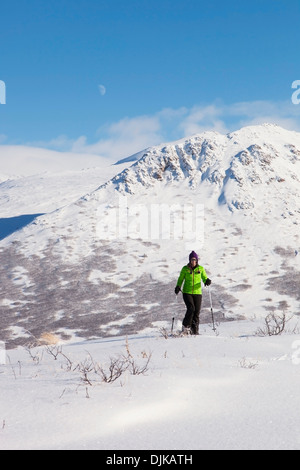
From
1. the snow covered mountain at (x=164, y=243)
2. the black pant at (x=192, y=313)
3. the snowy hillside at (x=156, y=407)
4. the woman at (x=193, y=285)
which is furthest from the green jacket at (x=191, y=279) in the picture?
the snow covered mountain at (x=164, y=243)

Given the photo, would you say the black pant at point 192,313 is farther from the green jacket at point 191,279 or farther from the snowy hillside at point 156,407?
the snowy hillside at point 156,407

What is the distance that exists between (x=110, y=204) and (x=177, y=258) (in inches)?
440

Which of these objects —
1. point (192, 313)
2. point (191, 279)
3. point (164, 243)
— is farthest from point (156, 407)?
point (164, 243)

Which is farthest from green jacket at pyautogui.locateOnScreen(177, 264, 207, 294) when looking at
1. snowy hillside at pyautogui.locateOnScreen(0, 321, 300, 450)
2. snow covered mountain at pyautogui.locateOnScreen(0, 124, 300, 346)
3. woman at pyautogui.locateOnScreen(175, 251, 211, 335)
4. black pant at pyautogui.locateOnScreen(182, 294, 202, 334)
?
snow covered mountain at pyautogui.locateOnScreen(0, 124, 300, 346)

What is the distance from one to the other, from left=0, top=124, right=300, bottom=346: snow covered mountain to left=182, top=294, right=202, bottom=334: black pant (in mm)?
13048

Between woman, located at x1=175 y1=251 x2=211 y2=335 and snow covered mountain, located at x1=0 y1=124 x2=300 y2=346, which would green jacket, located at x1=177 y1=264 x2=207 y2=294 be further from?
snow covered mountain, located at x1=0 y1=124 x2=300 y2=346

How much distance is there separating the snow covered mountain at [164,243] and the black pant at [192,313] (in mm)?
13048

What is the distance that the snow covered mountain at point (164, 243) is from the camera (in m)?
25.8

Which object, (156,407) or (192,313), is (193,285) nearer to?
(192,313)

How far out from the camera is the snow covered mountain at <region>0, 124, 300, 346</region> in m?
25.8

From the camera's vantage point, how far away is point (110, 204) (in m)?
40.5

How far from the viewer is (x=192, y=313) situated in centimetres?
1007

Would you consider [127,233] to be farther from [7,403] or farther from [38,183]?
[38,183]

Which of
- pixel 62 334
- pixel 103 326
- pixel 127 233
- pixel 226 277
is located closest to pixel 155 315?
pixel 103 326
